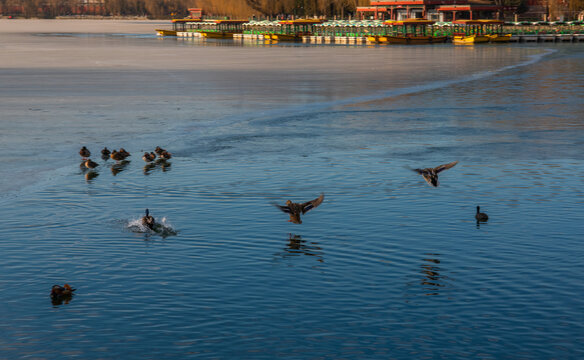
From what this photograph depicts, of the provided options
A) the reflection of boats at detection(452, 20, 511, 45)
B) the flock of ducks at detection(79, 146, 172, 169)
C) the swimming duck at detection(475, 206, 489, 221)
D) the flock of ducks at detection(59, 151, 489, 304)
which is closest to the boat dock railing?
the reflection of boats at detection(452, 20, 511, 45)

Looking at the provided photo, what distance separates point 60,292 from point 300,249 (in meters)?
4.41

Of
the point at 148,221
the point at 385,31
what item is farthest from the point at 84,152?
the point at 385,31

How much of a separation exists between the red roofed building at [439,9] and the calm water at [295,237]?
11260 centimetres

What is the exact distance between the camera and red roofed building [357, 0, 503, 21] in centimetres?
13975

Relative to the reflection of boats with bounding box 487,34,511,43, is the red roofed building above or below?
above

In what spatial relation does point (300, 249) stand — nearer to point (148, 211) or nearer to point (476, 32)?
point (148, 211)

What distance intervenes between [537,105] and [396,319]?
27402 millimetres

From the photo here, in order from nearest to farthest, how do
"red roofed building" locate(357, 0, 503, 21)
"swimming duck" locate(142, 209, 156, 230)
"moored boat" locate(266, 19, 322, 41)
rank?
1. "swimming duck" locate(142, 209, 156, 230)
2. "moored boat" locate(266, 19, 322, 41)
3. "red roofed building" locate(357, 0, 503, 21)

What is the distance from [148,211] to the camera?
15.4m

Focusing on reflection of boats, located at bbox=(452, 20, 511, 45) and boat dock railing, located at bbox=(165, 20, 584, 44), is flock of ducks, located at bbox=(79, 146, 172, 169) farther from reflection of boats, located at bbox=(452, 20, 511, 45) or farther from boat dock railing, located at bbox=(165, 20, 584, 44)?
boat dock railing, located at bbox=(165, 20, 584, 44)

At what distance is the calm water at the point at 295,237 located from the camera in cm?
1039

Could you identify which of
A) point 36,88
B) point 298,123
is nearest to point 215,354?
point 298,123

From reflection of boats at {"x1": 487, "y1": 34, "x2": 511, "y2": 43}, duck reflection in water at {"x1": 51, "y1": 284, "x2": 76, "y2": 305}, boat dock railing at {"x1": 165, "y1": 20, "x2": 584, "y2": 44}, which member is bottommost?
duck reflection in water at {"x1": 51, "y1": 284, "x2": 76, "y2": 305}

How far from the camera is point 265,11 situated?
18312 centimetres
